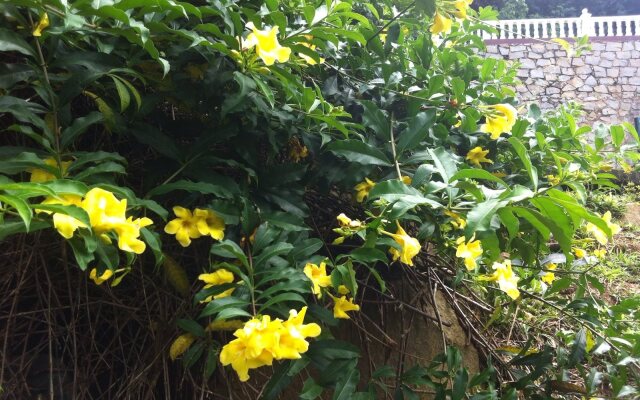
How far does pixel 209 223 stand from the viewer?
0.81 m

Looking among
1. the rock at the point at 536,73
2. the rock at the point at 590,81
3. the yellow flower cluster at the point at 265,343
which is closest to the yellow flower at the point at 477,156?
the yellow flower cluster at the point at 265,343

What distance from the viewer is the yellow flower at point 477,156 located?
1.20 metres

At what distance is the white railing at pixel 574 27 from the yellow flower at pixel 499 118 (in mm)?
6227

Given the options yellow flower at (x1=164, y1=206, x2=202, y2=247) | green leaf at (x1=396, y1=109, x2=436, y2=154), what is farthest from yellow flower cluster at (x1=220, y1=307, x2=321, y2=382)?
green leaf at (x1=396, y1=109, x2=436, y2=154)

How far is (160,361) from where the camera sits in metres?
0.93

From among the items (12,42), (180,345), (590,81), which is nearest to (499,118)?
(180,345)

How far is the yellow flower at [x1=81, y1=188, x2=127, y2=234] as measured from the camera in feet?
1.76

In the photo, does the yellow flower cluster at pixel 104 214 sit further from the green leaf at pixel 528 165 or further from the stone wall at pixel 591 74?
the stone wall at pixel 591 74

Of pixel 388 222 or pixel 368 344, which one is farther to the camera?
pixel 368 344

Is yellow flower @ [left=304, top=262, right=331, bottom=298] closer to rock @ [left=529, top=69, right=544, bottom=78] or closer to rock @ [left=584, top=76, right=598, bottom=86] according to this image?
rock @ [left=529, top=69, right=544, bottom=78]

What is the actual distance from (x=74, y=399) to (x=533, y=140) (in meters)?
1.29

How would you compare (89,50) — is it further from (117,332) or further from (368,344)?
(368,344)

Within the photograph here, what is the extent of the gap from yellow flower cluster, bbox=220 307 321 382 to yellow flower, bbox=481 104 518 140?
28.7 inches

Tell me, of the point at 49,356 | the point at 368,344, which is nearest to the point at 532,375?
the point at 368,344
